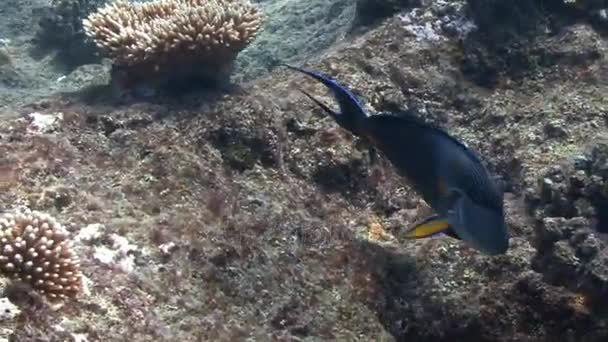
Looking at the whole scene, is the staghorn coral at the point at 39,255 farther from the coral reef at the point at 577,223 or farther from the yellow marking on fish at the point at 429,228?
the coral reef at the point at 577,223

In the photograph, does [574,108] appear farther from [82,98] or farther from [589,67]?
[82,98]

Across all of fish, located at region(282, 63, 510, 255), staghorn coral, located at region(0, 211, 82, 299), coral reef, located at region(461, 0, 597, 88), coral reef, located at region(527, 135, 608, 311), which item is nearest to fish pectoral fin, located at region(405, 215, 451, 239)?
fish, located at region(282, 63, 510, 255)

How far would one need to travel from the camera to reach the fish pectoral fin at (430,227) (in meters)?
3.17

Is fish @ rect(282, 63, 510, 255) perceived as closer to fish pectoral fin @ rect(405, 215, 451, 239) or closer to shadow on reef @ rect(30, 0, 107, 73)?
fish pectoral fin @ rect(405, 215, 451, 239)

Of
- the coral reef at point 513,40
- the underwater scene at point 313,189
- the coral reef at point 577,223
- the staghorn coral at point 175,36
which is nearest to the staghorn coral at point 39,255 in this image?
the underwater scene at point 313,189

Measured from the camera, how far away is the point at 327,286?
3.79m

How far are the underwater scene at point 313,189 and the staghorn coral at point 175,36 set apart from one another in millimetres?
18

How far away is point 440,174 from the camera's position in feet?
11.1

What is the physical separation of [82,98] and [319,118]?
6.14 ft

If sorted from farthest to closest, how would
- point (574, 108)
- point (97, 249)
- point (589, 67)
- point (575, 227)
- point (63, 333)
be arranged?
1. point (589, 67)
2. point (574, 108)
3. point (575, 227)
4. point (97, 249)
5. point (63, 333)

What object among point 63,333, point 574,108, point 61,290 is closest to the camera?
point 63,333

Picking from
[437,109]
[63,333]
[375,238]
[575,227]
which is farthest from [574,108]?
[63,333]

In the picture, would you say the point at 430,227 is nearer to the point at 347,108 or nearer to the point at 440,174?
the point at 440,174

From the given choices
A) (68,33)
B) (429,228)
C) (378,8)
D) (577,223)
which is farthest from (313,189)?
(68,33)
